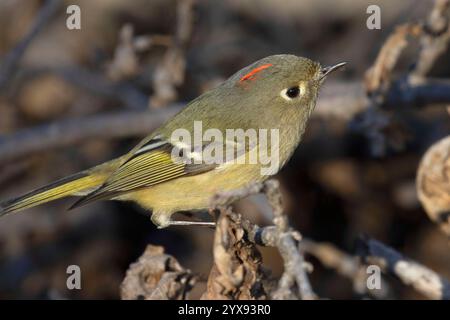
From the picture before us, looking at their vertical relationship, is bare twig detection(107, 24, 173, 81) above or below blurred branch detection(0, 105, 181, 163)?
above

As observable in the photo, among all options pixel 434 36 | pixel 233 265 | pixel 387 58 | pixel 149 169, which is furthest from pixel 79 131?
pixel 233 265

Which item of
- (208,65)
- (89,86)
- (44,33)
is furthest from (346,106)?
(44,33)

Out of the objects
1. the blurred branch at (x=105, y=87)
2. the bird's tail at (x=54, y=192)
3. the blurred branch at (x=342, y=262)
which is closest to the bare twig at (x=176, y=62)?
the blurred branch at (x=105, y=87)

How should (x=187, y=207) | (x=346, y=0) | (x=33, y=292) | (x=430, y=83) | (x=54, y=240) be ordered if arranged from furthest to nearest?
(x=346, y=0) → (x=54, y=240) → (x=33, y=292) → (x=430, y=83) → (x=187, y=207)

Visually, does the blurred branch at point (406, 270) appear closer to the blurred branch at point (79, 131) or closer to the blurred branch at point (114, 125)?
the blurred branch at point (114, 125)

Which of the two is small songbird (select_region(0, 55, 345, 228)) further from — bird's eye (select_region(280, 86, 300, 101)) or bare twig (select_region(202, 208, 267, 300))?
bare twig (select_region(202, 208, 267, 300))

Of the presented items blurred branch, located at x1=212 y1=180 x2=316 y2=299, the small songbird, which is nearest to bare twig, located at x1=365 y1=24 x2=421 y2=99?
the small songbird
